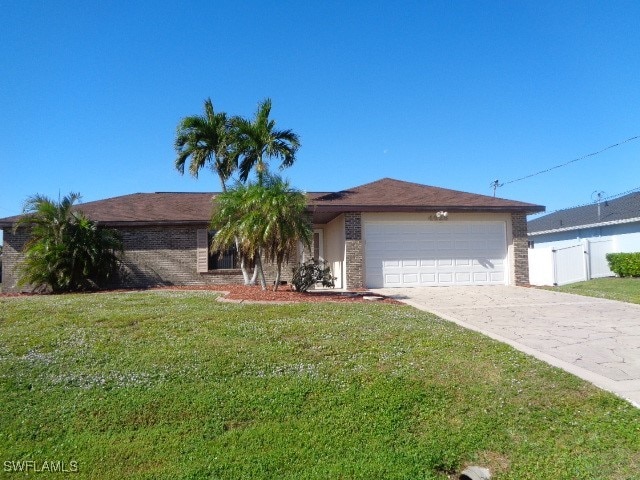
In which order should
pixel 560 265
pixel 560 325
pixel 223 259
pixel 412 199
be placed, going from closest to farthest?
pixel 560 325 < pixel 412 199 < pixel 223 259 < pixel 560 265

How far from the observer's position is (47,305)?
1003cm

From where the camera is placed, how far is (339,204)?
1468 centimetres

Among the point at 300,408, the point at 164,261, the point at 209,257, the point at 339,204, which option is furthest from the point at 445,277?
the point at 300,408

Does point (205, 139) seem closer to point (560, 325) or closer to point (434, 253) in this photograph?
point (434, 253)

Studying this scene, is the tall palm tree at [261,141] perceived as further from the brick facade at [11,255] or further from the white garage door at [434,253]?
the brick facade at [11,255]

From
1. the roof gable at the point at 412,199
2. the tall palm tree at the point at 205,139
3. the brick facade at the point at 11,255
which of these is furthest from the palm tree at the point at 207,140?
the brick facade at the point at 11,255

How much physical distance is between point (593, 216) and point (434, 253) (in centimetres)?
1656

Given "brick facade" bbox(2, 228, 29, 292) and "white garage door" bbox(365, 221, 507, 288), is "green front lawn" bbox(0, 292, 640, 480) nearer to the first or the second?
"white garage door" bbox(365, 221, 507, 288)

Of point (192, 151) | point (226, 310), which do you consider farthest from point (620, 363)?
point (192, 151)

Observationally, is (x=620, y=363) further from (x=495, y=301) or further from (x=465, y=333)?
(x=495, y=301)

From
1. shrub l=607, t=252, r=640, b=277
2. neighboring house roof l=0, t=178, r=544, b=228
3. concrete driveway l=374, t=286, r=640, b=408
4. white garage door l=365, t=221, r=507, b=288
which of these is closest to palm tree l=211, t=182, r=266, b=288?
neighboring house roof l=0, t=178, r=544, b=228

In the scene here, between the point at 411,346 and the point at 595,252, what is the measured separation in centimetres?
1853

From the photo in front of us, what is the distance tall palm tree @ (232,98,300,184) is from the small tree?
17.8ft

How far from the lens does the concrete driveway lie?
5582 mm
